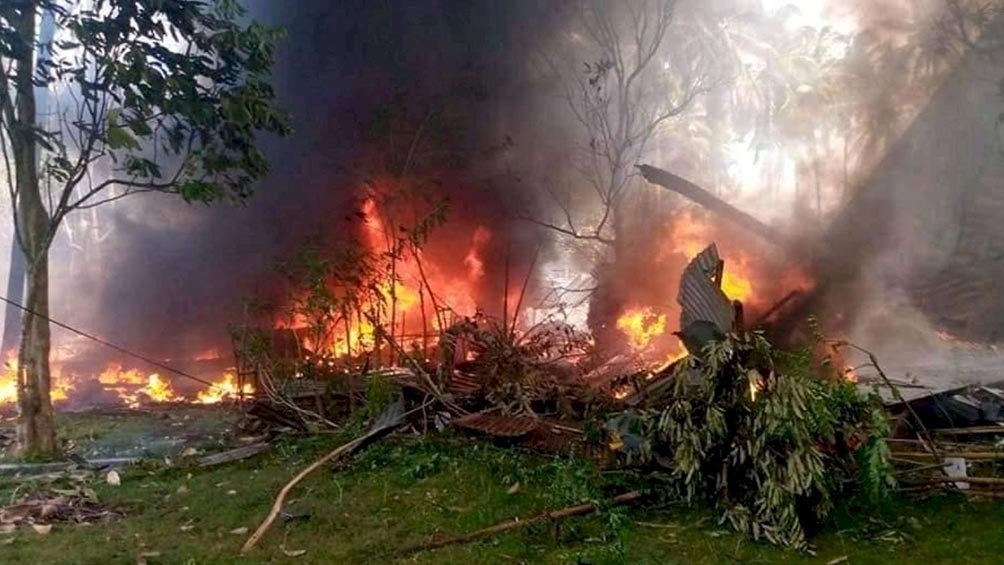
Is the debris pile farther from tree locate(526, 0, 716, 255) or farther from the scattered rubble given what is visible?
tree locate(526, 0, 716, 255)

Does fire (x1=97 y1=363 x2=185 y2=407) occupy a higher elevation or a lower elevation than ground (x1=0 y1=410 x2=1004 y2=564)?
higher

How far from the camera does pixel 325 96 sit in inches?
563

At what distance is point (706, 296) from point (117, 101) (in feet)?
19.0

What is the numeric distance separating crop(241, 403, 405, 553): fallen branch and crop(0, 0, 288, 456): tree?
298 centimetres

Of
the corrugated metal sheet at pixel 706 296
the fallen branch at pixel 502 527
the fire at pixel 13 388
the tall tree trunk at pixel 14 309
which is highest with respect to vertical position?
the tall tree trunk at pixel 14 309

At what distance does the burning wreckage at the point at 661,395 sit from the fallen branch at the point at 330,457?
30 mm

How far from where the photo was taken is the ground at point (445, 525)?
427cm

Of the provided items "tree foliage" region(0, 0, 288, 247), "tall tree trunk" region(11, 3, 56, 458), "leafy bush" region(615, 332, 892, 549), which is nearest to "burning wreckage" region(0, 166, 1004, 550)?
"leafy bush" region(615, 332, 892, 549)

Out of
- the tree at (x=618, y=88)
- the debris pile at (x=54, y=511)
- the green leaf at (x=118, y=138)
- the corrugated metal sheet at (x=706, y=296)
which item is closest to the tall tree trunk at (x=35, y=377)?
the green leaf at (x=118, y=138)

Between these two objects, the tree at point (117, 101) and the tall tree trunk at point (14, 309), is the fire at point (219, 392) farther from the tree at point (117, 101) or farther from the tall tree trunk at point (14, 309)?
the tall tree trunk at point (14, 309)

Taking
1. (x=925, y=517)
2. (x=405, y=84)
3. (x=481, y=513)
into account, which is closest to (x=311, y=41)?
(x=405, y=84)

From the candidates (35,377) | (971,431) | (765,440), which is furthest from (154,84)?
(971,431)

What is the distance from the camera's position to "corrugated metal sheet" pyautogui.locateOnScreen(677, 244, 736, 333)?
16.3ft

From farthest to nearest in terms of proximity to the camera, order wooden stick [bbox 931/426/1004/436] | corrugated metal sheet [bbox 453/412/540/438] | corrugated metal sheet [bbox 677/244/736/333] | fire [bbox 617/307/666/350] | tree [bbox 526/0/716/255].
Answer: tree [bbox 526/0/716/255] < fire [bbox 617/307/666/350] < corrugated metal sheet [bbox 453/412/540/438] < wooden stick [bbox 931/426/1004/436] < corrugated metal sheet [bbox 677/244/736/333]
